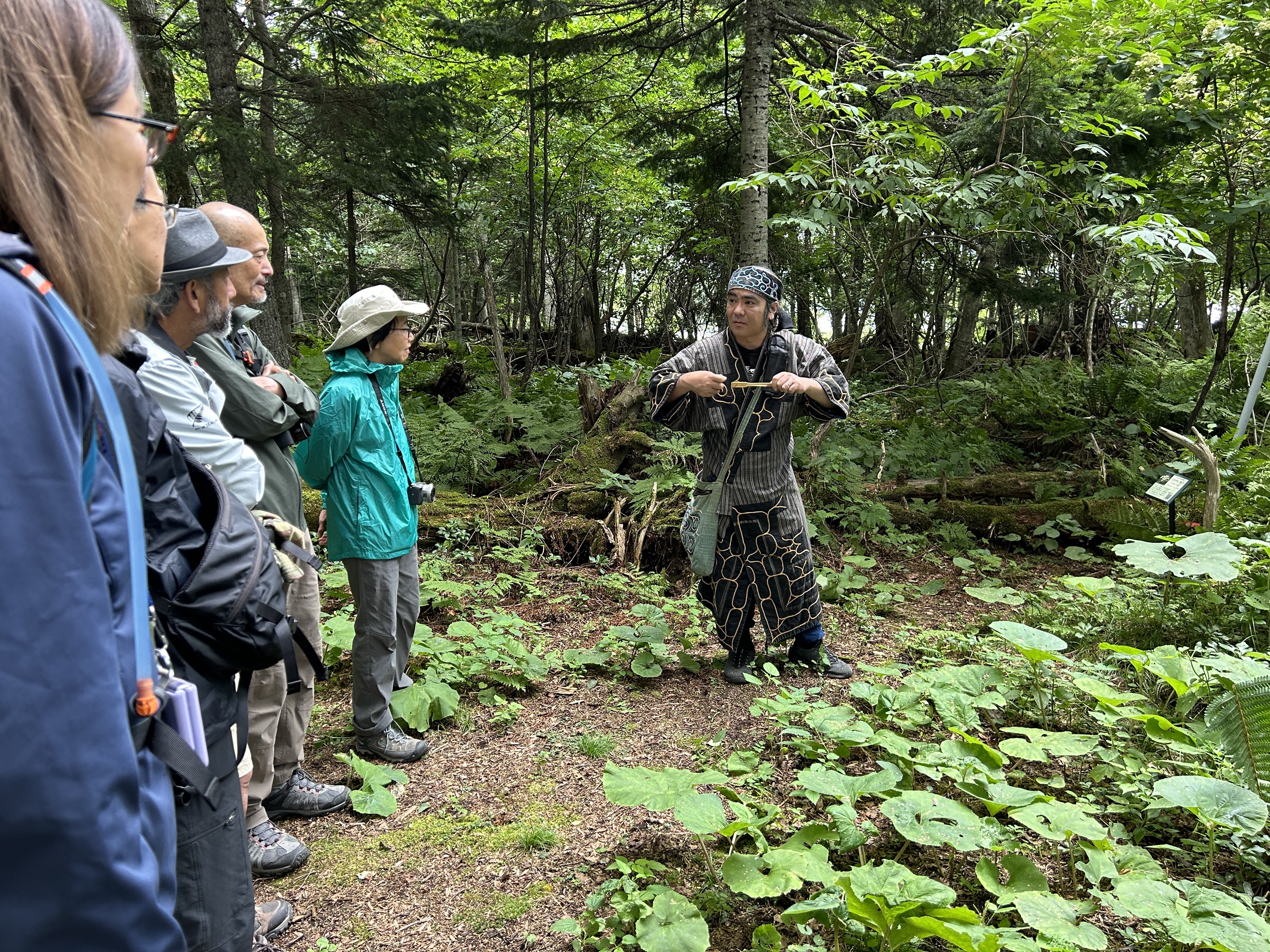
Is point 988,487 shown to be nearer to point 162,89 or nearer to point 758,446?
point 758,446

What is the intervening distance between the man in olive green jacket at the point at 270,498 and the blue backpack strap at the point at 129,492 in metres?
1.67

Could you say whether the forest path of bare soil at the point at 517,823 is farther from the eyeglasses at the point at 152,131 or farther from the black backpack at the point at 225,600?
the eyeglasses at the point at 152,131

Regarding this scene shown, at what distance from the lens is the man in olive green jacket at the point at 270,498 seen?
8.82 ft

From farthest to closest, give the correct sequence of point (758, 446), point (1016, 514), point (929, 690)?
1. point (1016, 514)
2. point (758, 446)
3. point (929, 690)

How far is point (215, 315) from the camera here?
2.39 meters

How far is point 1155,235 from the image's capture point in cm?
460

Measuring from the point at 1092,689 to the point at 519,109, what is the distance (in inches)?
504

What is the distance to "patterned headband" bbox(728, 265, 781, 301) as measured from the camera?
414 cm

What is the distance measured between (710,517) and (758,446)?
484 mm


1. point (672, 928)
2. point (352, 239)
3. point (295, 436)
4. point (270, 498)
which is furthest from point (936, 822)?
point (352, 239)

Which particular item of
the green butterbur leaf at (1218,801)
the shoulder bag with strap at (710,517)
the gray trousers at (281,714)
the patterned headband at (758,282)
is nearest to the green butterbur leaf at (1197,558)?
the green butterbur leaf at (1218,801)

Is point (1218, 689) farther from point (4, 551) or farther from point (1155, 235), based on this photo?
point (4, 551)

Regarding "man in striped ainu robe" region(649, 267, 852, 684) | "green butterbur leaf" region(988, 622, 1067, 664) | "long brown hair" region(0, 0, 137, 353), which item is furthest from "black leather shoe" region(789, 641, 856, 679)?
"long brown hair" region(0, 0, 137, 353)

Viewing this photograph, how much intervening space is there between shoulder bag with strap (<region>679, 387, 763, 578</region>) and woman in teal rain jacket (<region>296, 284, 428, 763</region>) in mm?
1622
